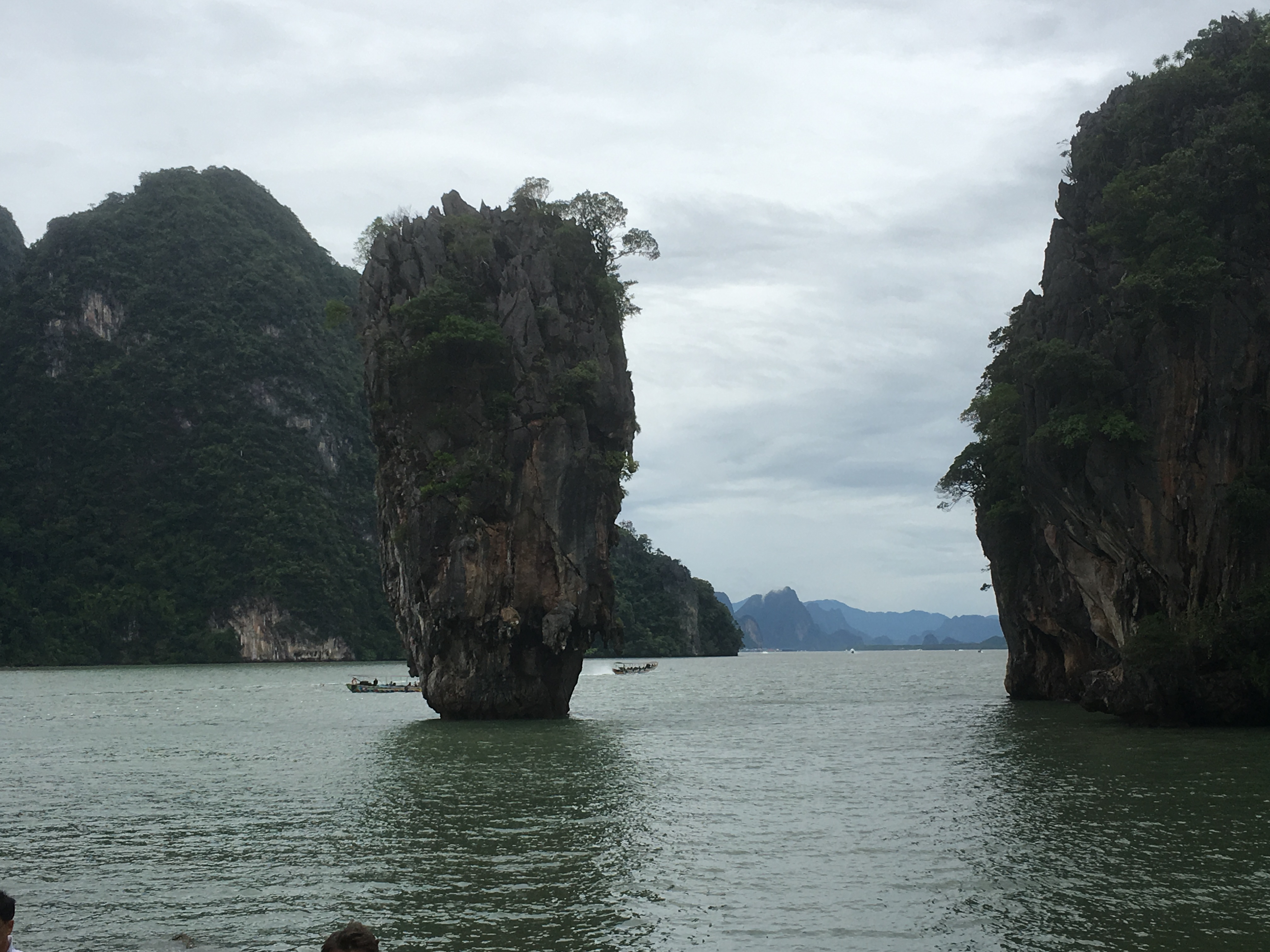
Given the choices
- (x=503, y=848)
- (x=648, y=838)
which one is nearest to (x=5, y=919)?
(x=503, y=848)

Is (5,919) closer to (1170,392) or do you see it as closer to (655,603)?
(1170,392)

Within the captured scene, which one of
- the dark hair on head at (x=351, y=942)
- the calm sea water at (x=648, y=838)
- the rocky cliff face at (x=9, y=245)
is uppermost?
the rocky cliff face at (x=9, y=245)

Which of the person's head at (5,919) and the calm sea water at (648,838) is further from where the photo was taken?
the calm sea water at (648,838)

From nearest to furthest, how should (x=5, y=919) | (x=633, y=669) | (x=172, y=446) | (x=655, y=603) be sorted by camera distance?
(x=5, y=919) < (x=633, y=669) < (x=172, y=446) < (x=655, y=603)

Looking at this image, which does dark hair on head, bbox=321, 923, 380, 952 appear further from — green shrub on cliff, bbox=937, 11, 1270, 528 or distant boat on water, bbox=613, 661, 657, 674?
distant boat on water, bbox=613, 661, 657, 674

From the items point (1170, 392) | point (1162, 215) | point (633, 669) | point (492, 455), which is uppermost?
point (1162, 215)

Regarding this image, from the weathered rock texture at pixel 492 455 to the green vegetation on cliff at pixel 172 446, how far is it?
8716 centimetres

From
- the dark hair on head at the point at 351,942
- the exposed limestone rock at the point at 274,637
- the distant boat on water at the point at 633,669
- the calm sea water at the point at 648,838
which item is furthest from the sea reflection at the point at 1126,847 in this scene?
the exposed limestone rock at the point at 274,637

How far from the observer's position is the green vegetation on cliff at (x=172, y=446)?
122375 millimetres

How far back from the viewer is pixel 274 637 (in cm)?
12700

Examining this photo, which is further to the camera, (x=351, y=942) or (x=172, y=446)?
(x=172, y=446)

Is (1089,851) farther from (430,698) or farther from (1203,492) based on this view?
(430,698)

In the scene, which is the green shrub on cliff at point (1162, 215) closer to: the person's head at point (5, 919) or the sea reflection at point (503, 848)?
the sea reflection at point (503, 848)

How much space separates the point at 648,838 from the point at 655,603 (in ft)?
465
